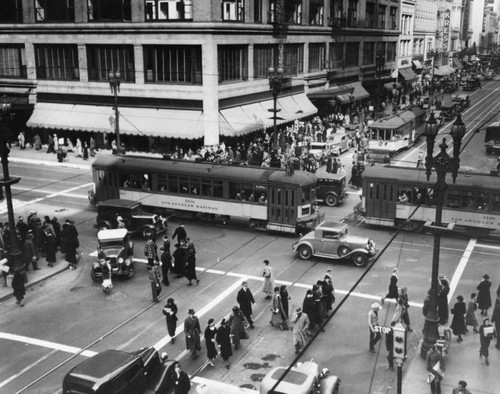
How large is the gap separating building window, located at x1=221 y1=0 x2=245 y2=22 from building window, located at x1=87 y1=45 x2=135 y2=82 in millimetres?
7610

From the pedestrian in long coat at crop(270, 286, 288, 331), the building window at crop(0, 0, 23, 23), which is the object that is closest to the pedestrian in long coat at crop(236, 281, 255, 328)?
the pedestrian in long coat at crop(270, 286, 288, 331)

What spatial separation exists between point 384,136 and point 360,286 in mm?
24760

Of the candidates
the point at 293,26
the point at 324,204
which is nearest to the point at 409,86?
the point at 293,26

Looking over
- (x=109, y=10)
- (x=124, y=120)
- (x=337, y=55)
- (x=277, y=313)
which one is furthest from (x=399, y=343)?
(x=337, y=55)

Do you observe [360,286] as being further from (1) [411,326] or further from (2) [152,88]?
(2) [152,88]

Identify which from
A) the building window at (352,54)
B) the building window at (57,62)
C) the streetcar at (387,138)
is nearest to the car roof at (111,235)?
the streetcar at (387,138)

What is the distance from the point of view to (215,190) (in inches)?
1107

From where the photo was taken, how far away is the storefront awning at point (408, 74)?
9209cm

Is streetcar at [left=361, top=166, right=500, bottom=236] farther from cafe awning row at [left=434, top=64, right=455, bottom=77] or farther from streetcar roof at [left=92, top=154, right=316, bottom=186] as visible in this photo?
cafe awning row at [left=434, top=64, right=455, bottom=77]

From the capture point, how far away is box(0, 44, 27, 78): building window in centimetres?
5106

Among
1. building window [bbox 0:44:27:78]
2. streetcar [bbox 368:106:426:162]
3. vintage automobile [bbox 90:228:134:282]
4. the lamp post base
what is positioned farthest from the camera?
building window [bbox 0:44:27:78]

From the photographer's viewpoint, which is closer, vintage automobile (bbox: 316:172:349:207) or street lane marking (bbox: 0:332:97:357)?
street lane marking (bbox: 0:332:97:357)

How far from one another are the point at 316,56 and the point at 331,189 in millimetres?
33733

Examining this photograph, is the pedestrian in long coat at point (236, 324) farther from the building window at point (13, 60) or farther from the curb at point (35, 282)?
the building window at point (13, 60)
